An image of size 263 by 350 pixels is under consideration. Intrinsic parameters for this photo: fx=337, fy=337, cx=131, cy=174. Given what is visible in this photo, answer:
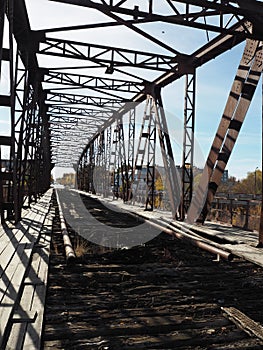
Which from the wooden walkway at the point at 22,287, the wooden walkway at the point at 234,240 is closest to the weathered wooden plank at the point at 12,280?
the wooden walkway at the point at 22,287

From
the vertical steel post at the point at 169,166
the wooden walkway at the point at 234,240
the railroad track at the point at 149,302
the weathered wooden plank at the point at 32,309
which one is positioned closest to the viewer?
the weathered wooden plank at the point at 32,309

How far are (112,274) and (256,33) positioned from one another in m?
7.29

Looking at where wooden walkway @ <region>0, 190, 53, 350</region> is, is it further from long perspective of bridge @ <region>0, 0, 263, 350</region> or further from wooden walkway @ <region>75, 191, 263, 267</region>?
wooden walkway @ <region>75, 191, 263, 267</region>

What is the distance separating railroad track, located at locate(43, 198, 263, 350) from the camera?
11.1 ft

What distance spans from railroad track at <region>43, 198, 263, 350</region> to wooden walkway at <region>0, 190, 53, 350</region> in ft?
0.53

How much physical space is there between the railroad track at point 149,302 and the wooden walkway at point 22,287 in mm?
161

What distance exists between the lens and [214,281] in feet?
18.1

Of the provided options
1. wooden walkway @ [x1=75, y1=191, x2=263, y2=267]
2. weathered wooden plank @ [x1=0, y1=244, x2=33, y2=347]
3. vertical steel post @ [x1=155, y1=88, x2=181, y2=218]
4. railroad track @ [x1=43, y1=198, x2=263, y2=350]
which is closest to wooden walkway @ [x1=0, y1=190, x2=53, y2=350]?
weathered wooden plank @ [x1=0, y1=244, x2=33, y2=347]

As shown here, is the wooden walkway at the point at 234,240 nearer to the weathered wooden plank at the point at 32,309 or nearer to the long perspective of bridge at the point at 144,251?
the long perspective of bridge at the point at 144,251

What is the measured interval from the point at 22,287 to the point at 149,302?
67.2 inches

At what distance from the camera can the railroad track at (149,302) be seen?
3383 mm

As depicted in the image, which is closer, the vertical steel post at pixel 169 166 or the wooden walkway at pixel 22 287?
the wooden walkway at pixel 22 287

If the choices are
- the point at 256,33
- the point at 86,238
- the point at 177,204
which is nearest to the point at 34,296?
the point at 86,238

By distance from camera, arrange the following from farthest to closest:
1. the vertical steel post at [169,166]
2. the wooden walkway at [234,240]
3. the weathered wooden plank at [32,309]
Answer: the vertical steel post at [169,166]
the wooden walkway at [234,240]
the weathered wooden plank at [32,309]
